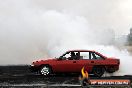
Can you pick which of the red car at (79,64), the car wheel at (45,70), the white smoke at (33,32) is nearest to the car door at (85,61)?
the red car at (79,64)

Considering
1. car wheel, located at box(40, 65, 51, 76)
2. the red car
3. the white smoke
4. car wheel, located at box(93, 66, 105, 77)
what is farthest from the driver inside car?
the white smoke

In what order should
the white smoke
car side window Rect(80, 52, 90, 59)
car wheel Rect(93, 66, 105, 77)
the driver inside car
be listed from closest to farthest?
car wheel Rect(93, 66, 105, 77), car side window Rect(80, 52, 90, 59), the driver inside car, the white smoke

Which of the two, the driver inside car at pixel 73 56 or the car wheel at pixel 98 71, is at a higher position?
the driver inside car at pixel 73 56

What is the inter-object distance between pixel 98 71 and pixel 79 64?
99cm

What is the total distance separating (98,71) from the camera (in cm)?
2219

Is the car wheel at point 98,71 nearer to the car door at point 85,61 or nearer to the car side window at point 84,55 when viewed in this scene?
the car door at point 85,61

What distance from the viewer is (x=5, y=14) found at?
36.3 meters

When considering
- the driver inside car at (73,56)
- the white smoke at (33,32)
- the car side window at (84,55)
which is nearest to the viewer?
the car side window at (84,55)

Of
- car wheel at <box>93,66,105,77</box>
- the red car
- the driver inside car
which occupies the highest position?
the driver inside car

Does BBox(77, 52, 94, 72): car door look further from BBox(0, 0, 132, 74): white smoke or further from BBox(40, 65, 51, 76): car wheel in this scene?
BBox(0, 0, 132, 74): white smoke

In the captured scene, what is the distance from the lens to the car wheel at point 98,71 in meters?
22.1

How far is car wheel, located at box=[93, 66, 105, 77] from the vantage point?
22.1 meters

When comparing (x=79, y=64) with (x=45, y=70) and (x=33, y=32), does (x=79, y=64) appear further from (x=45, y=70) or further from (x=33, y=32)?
(x=33, y=32)

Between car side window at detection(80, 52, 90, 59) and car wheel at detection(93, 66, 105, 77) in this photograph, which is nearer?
car wheel at detection(93, 66, 105, 77)
